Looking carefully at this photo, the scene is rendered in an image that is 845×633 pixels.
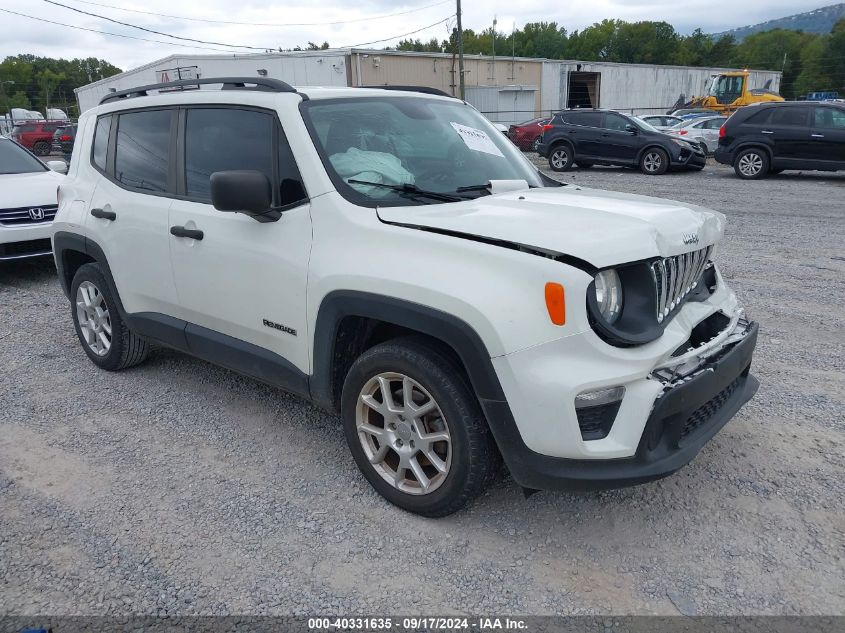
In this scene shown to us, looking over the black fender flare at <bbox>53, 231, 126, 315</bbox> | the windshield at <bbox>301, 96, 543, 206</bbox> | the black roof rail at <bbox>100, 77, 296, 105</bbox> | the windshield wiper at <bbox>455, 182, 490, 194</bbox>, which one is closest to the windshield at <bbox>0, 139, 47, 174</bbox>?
the black fender flare at <bbox>53, 231, 126, 315</bbox>

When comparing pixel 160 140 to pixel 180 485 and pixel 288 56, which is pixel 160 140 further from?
pixel 288 56

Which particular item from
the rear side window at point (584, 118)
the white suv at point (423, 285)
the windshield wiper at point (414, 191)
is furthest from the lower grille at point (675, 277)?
the rear side window at point (584, 118)

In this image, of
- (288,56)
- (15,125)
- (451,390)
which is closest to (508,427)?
(451,390)

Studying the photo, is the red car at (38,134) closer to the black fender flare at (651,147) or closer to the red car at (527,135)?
the red car at (527,135)

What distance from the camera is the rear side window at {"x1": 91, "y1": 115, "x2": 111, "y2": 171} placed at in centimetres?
461

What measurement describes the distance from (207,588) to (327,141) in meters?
2.09

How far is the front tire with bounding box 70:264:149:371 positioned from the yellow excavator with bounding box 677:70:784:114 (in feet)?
102

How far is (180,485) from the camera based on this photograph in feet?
11.2

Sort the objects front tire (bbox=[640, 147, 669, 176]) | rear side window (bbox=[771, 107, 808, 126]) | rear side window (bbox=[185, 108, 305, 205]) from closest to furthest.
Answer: rear side window (bbox=[185, 108, 305, 205]) < rear side window (bbox=[771, 107, 808, 126]) < front tire (bbox=[640, 147, 669, 176])

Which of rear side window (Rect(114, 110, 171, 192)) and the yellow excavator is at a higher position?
the yellow excavator

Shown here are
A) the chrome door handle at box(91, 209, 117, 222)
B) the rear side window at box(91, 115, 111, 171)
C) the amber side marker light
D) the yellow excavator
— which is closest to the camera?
the amber side marker light

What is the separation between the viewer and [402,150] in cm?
353

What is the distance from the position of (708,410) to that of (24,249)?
7.36 m

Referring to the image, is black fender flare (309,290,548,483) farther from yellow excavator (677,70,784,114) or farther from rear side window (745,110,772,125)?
yellow excavator (677,70,784,114)
